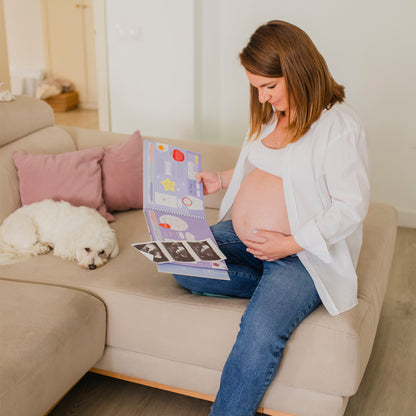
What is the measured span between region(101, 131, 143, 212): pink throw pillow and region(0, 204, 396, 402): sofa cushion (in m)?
0.34

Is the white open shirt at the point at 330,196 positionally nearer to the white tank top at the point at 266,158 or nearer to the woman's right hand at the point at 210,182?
the white tank top at the point at 266,158

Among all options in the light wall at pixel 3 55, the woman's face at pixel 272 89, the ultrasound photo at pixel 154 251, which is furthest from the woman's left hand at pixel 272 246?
the light wall at pixel 3 55

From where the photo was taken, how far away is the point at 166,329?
158 centimetres

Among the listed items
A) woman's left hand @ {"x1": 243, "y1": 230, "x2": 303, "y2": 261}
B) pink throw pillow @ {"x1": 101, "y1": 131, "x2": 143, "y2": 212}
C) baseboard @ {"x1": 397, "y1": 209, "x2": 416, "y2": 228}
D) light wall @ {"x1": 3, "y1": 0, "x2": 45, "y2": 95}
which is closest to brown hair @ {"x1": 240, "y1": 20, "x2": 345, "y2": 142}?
woman's left hand @ {"x1": 243, "y1": 230, "x2": 303, "y2": 261}

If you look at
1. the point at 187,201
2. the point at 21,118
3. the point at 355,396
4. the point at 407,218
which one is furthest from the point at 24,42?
the point at 355,396

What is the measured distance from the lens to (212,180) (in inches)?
71.9

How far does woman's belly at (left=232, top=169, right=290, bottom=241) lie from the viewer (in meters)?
1.55

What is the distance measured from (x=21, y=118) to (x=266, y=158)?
3.94 feet

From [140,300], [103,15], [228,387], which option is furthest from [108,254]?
[103,15]

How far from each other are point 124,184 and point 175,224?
2.08 ft

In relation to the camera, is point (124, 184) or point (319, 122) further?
point (124, 184)

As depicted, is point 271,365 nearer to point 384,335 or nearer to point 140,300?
point 140,300

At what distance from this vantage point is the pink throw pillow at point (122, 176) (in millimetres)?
2176

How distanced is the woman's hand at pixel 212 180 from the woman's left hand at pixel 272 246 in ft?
1.07
